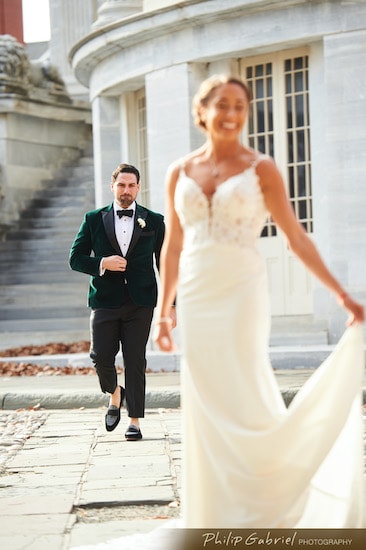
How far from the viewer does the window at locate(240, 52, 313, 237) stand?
52.0ft

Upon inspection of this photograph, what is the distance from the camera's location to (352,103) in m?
14.9

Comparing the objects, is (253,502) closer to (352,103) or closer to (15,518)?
(15,518)

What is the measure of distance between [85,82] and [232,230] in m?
14.4

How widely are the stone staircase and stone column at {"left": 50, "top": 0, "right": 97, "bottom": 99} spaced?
3.52 meters

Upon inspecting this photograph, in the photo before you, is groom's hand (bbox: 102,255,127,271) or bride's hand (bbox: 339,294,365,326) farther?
groom's hand (bbox: 102,255,127,271)

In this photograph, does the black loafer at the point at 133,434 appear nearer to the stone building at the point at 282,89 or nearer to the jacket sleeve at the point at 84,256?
the jacket sleeve at the point at 84,256

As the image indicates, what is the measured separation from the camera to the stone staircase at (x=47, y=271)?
19391mm

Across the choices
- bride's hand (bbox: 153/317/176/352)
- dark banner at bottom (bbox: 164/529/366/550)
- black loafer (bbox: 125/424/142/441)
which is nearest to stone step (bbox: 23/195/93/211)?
black loafer (bbox: 125/424/142/441)

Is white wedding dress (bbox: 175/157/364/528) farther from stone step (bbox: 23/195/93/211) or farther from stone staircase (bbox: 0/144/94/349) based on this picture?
stone step (bbox: 23/195/93/211)

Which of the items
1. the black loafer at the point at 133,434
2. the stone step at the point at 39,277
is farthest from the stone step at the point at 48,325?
the black loafer at the point at 133,434

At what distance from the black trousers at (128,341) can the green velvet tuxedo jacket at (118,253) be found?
0.08 m

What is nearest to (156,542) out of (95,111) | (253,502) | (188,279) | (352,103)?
(253,502)

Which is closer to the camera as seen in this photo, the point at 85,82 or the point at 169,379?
the point at 169,379

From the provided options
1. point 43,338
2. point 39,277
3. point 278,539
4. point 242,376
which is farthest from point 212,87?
point 39,277
